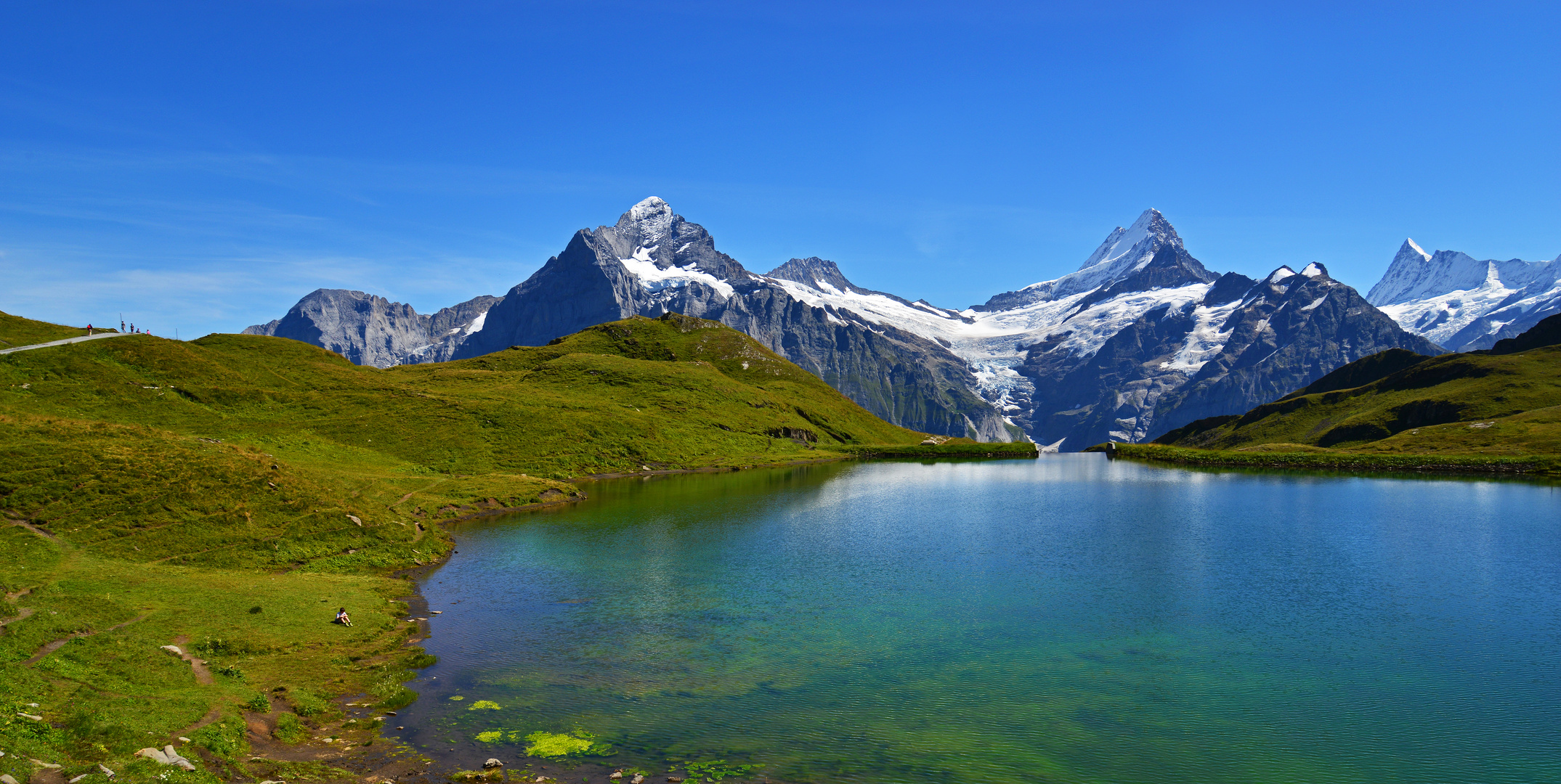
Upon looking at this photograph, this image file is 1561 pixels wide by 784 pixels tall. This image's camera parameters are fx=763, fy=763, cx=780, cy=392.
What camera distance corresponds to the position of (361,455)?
332 ft

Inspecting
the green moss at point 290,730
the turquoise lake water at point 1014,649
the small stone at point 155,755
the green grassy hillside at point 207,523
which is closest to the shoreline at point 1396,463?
the turquoise lake water at point 1014,649

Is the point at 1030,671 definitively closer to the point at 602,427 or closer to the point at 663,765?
the point at 663,765

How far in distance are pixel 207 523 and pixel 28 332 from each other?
323ft

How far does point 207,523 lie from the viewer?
50062 millimetres

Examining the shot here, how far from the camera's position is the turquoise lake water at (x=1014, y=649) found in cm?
2719

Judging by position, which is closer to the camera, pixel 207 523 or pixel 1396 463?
pixel 207 523

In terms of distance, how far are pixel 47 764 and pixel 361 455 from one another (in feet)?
296

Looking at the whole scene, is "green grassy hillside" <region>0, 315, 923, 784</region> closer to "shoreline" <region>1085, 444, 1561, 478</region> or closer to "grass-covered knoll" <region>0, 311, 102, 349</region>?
"grass-covered knoll" <region>0, 311, 102, 349</region>

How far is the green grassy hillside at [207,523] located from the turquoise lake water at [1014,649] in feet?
18.9

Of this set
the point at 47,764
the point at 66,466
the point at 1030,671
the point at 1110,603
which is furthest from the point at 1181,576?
the point at 66,466

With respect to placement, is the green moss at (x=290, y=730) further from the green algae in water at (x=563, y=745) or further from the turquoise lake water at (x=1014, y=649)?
the green algae in water at (x=563, y=745)

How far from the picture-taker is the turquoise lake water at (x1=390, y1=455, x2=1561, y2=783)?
27188mm

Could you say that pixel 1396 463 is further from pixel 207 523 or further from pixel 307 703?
pixel 207 523

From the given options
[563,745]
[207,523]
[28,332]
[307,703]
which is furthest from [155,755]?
[28,332]
